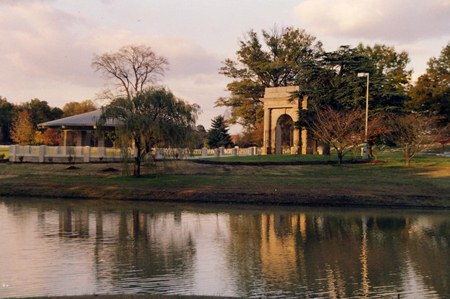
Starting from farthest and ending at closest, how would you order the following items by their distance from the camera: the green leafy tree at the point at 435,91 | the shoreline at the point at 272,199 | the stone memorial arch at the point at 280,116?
1. the green leafy tree at the point at 435,91
2. the stone memorial arch at the point at 280,116
3. the shoreline at the point at 272,199

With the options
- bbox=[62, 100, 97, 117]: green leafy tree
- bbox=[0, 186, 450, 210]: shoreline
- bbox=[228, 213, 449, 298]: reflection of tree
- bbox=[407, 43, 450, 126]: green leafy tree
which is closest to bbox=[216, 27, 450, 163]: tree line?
bbox=[407, 43, 450, 126]: green leafy tree

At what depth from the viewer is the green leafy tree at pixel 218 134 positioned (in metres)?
89.4

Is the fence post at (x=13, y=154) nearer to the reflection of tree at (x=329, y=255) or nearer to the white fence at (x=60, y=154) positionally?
the white fence at (x=60, y=154)

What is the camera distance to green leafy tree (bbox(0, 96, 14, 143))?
327ft

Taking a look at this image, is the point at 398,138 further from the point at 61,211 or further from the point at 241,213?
the point at 61,211

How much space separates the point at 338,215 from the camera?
28.9 metres

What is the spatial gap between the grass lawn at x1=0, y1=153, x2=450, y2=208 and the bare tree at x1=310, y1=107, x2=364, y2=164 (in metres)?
3.54

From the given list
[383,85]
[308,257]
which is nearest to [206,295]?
[308,257]

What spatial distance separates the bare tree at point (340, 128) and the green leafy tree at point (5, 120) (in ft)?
213

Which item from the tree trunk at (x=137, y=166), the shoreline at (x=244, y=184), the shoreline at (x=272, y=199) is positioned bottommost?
the shoreline at (x=272, y=199)

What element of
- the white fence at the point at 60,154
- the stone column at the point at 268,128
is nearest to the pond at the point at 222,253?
the white fence at the point at 60,154

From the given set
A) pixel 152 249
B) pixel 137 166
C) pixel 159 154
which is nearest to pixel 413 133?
pixel 159 154

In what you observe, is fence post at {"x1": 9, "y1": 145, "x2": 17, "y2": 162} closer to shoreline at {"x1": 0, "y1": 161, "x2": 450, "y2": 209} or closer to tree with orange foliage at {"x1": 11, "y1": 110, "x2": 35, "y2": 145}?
shoreline at {"x1": 0, "y1": 161, "x2": 450, "y2": 209}

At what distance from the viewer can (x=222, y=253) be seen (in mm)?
17453
